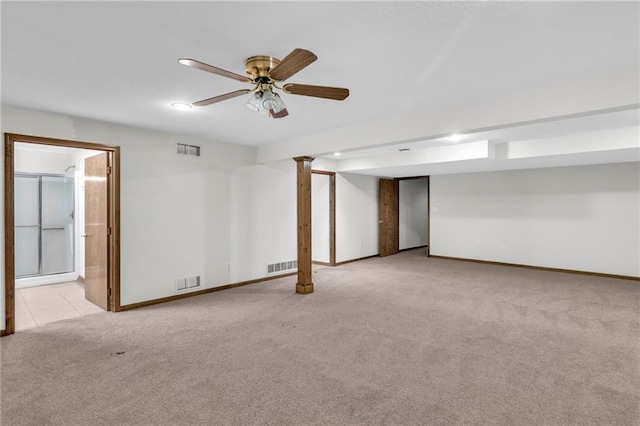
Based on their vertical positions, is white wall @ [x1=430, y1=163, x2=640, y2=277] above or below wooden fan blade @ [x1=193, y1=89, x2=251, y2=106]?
below

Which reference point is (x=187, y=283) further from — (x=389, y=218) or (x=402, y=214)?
(x=402, y=214)

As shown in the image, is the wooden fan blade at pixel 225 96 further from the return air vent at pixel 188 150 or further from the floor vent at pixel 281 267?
the floor vent at pixel 281 267


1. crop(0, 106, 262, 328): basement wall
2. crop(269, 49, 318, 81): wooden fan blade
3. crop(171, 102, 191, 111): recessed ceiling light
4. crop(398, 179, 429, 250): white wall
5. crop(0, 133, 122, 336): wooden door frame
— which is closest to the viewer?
crop(269, 49, 318, 81): wooden fan blade

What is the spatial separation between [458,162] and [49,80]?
221 inches

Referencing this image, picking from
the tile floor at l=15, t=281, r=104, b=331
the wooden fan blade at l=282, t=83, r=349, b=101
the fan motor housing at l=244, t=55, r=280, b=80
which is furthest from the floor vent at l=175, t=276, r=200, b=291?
the wooden fan blade at l=282, t=83, r=349, b=101

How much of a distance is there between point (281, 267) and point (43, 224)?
4589 mm

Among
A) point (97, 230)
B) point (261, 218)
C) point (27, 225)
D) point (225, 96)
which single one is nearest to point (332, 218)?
point (261, 218)

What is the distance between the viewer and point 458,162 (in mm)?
5770

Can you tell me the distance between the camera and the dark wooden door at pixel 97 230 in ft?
14.0

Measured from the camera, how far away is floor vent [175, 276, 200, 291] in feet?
15.5

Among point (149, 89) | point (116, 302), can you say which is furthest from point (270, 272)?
point (149, 89)

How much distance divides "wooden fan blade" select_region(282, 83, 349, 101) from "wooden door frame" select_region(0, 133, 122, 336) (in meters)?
3.06

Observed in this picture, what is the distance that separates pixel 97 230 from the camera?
4.45 metres

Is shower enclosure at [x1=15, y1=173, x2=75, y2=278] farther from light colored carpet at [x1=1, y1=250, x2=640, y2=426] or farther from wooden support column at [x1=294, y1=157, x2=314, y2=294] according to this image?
wooden support column at [x1=294, y1=157, x2=314, y2=294]
